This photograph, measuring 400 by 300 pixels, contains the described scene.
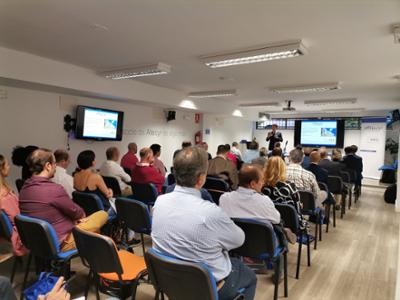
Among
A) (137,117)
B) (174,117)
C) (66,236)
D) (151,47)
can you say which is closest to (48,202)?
(66,236)

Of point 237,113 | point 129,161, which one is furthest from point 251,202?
point 237,113

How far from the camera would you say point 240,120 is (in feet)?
37.9

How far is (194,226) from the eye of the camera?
1.52m

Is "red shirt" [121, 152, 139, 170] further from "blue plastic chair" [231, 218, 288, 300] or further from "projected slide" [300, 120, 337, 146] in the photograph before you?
"projected slide" [300, 120, 337, 146]

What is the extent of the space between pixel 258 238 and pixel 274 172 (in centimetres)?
93

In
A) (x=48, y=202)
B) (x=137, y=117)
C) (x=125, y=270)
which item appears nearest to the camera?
(x=125, y=270)

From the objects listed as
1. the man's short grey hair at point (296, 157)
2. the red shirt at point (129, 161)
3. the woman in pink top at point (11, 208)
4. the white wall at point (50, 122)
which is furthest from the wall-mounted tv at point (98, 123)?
the man's short grey hair at point (296, 157)

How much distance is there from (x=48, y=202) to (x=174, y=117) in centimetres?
616

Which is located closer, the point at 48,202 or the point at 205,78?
the point at 48,202

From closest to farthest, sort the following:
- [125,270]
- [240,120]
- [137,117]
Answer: [125,270], [137,117], [240,120]

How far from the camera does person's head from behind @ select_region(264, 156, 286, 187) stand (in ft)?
10.0

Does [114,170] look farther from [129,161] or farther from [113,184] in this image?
[129,161]

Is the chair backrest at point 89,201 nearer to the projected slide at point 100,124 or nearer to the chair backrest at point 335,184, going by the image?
the projected slide at point 100,124

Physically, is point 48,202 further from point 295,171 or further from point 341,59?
point 341,59
